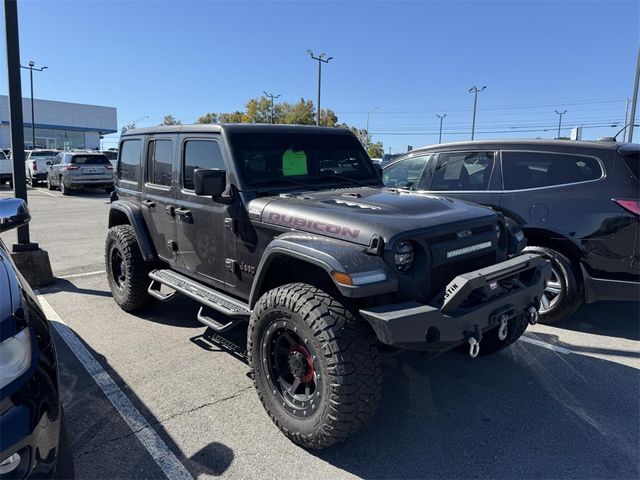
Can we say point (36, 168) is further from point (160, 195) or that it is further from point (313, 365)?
point (313, 365)

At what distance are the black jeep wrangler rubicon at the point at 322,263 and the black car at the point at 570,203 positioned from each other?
1.29 m

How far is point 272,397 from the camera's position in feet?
9.69

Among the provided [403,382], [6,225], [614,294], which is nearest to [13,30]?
[6,225]

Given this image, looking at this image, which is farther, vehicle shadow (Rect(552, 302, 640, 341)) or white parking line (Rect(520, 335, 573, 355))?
vehicle shadow (Rect(552, 302, 640, 341))

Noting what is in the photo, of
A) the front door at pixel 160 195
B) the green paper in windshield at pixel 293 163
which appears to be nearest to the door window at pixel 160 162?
the front door at pixel 160 195

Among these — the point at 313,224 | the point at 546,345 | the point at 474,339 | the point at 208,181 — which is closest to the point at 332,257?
the point at 313,224

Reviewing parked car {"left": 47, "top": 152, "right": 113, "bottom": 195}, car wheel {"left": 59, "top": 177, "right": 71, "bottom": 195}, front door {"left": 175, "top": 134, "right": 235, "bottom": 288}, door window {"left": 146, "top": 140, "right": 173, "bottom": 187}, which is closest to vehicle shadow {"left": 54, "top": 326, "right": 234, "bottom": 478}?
front door {"left": 175, "top": 134, "right": 235, "bottom": 288}

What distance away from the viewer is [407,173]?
6.14 meters

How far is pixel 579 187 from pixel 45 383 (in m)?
4.55

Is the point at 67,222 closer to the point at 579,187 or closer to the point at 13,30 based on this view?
the point at 13,30

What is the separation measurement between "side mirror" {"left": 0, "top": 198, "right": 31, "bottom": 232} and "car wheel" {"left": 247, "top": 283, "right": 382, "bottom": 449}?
161 centimetres

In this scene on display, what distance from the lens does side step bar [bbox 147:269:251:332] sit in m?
3.42

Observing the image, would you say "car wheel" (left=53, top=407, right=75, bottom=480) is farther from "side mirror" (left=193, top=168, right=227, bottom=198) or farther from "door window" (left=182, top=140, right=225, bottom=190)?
"door window" (left=182, top=140, right=225, bottom=190)

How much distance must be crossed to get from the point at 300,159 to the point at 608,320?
3.73 m
